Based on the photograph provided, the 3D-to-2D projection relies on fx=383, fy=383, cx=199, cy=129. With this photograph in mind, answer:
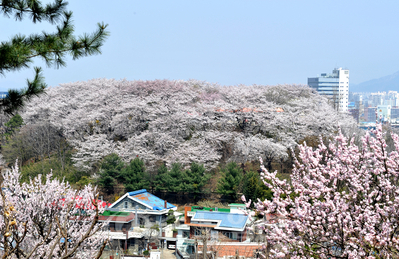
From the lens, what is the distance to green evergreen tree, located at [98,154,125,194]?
19969 mm

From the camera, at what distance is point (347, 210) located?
4.00 metres

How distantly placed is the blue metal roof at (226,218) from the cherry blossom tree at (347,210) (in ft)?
33.3

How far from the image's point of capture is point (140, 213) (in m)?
17.3

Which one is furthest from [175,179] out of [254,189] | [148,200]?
[254,189]

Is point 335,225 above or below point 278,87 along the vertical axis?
below

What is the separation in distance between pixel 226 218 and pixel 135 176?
6.45 meters

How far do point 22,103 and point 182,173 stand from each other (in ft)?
46.1

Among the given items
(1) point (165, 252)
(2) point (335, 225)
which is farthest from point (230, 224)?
(2) point (335, 225)

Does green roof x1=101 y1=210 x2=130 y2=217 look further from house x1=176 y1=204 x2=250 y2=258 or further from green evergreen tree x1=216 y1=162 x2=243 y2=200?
green evergreen tree x1=216 y1=162 x2=243 y2=200

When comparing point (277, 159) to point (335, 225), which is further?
point (277, 159)

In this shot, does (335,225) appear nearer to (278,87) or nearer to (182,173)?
(182,173)

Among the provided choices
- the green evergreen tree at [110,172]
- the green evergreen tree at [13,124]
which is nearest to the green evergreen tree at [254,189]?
the green evergreen tree at [110,172]

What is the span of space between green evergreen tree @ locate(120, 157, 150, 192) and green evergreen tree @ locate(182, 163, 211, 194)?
2132 millimetres

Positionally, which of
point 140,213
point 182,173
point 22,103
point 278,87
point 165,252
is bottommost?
point 165,252
